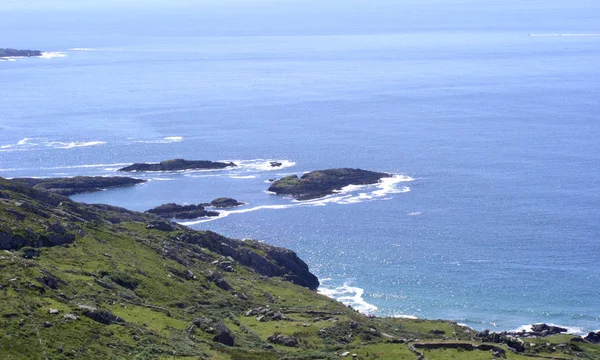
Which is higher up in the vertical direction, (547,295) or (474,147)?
(474,147)

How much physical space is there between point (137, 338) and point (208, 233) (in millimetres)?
49646

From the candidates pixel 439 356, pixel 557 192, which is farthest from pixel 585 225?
pixel 439 356

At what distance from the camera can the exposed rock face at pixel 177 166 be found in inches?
7023

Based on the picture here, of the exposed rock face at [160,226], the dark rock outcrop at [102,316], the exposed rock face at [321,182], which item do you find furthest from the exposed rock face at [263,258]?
the exposed rock face at [321,182]

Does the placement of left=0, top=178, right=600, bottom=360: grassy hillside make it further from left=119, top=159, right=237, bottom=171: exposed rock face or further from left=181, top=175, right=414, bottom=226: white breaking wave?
left=119, top=159, right=237, bottom=171: exposed rock face

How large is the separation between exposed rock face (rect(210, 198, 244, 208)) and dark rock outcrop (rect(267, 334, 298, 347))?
83.8 m

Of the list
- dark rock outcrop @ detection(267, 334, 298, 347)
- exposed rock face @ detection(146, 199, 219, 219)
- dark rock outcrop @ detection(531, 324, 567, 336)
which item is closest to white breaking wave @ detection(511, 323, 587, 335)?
dark rock outcrop @ detection(531, 324, 567, 336)

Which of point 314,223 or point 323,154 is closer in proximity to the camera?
point 314,223

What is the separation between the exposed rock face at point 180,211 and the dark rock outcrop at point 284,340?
77.1m

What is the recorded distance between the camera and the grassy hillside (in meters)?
55.1

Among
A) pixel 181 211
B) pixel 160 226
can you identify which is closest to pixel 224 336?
pixel 160 226

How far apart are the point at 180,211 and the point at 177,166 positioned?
34787mm

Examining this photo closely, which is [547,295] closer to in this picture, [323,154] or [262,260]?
[262,260]

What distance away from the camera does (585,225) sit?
133125 mm
